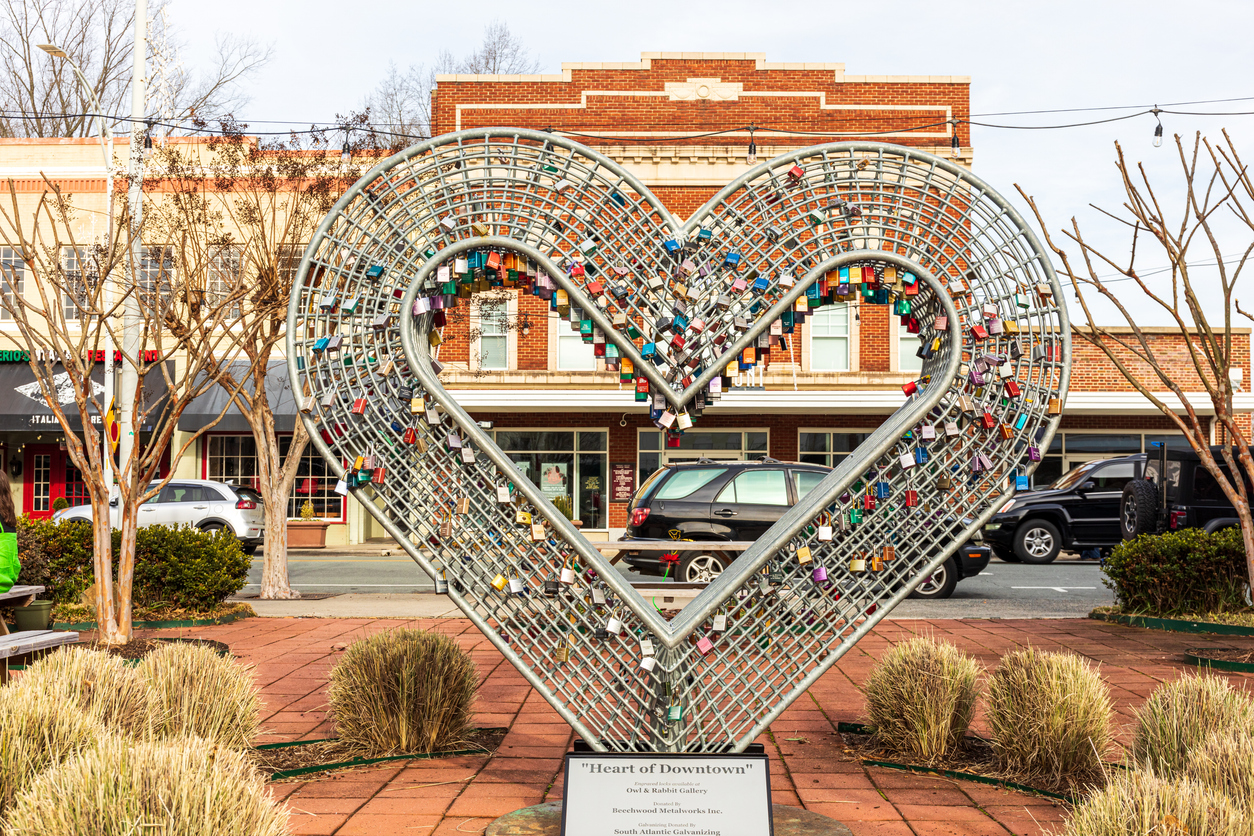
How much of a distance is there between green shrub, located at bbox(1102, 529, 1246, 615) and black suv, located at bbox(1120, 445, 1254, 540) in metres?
3.10

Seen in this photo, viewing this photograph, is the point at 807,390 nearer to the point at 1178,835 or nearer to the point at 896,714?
the point at 896,714

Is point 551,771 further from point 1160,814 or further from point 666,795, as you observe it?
point 1160,814

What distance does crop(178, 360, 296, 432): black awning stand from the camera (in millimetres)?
20219

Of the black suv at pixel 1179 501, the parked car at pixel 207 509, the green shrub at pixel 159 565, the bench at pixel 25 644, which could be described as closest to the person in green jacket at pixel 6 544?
the bench at pixel 25 644

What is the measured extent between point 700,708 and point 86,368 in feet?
20.0

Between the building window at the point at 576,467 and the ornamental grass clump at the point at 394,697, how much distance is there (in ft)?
53.7

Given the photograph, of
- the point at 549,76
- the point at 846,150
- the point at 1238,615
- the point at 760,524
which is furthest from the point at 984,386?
the point at 549,76

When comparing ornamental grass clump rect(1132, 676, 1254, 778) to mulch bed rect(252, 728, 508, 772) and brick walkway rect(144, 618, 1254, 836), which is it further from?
mulch bed rect(252, 728, 508, 772)

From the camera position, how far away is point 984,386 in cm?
379

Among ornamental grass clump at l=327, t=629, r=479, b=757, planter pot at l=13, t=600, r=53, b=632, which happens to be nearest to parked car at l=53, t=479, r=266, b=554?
planter pot at l=13, t=600, r=53, b=632

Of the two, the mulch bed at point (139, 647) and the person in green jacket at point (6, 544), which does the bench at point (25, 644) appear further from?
the mulch bed at point (139, 647)

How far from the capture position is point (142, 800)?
8.25ft

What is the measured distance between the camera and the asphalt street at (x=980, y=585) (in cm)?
1090

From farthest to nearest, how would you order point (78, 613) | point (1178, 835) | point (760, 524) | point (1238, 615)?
point (760, 524)
point (78, 613)
point (1238, 615)
point (1178, 835)
